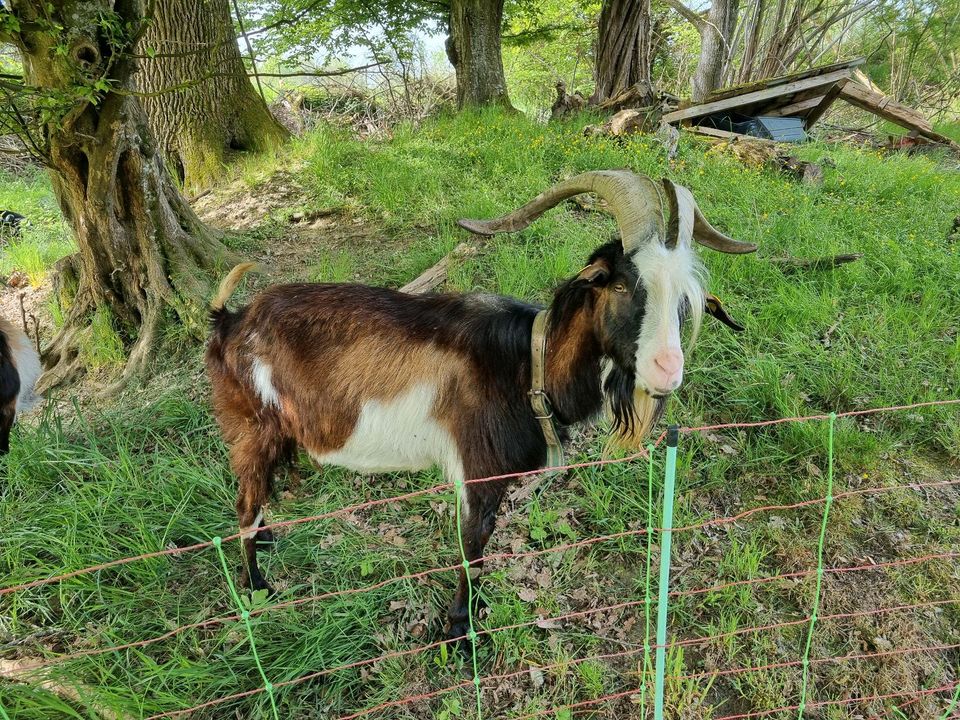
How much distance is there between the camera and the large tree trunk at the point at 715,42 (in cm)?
1027

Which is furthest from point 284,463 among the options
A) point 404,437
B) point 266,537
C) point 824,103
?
point 824,103

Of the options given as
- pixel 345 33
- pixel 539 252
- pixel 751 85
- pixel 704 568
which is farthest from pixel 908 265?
pixel 345 33

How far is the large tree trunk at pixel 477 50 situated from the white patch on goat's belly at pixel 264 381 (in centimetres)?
637

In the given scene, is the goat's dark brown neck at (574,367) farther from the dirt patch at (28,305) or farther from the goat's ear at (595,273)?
the dirt patch at (28,305)

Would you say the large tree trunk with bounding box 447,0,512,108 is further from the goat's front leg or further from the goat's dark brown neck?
the goat's front leg

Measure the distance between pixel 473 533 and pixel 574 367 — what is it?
2.79 ft

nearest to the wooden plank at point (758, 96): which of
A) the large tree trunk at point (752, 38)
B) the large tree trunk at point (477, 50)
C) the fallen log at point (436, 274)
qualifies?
the large tree trunk at point (477, 50)

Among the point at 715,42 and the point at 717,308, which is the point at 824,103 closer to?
the point at 715,42

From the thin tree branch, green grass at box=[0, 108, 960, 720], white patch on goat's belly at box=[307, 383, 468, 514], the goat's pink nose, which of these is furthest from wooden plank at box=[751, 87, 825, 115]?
white patch on goat's belly at box=[307, 383, 468, 514]

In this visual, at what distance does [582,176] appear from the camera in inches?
84.2

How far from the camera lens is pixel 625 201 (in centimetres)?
195

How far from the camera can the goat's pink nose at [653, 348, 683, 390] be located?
173 centimetres

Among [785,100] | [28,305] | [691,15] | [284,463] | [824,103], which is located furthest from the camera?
[691,15]

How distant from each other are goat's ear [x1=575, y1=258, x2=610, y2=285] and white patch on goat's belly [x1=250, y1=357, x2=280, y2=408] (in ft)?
4.64
